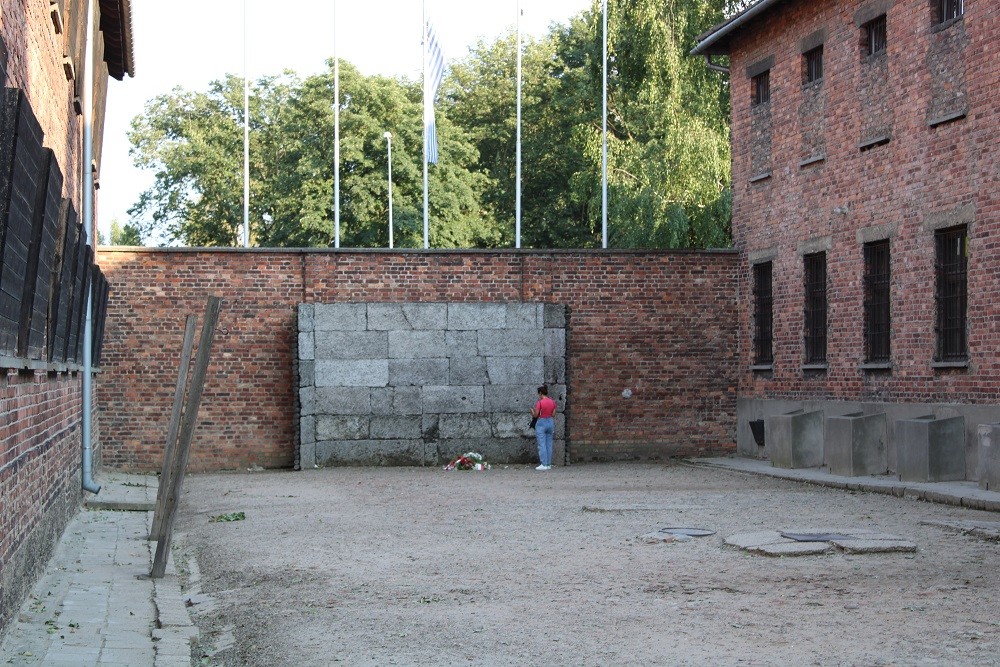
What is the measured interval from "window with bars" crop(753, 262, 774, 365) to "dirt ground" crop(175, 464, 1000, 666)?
27.3 ft

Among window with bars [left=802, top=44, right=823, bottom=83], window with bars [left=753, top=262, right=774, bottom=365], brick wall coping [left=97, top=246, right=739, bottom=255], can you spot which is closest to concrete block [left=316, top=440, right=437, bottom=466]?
brick wall coping [left=97, top=246, right=739, bottom=255]

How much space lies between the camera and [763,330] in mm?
25828

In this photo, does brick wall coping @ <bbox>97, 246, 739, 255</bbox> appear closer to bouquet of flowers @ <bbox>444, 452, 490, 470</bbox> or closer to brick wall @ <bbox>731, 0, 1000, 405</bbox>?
brick wall @ <bbox>731, 0, 1000, 405</bbox>

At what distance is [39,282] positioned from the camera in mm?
8328

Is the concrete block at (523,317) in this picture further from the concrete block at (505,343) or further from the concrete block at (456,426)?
the concrete block at (456,426)

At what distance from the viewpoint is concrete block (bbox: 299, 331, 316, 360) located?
24.2 meters

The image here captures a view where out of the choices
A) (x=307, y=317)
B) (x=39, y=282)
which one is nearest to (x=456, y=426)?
(x=307, y=317)

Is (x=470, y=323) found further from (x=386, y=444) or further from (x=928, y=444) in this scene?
(x=928, y=444)

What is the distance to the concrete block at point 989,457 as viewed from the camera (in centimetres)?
1652

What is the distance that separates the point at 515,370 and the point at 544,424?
1280 mm

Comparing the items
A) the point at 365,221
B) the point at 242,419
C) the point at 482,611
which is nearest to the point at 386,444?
the point at 242,419

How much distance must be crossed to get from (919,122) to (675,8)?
731 inches

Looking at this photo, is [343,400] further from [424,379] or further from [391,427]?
[424,379]

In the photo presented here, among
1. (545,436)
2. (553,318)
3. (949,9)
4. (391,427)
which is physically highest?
(949,9)
